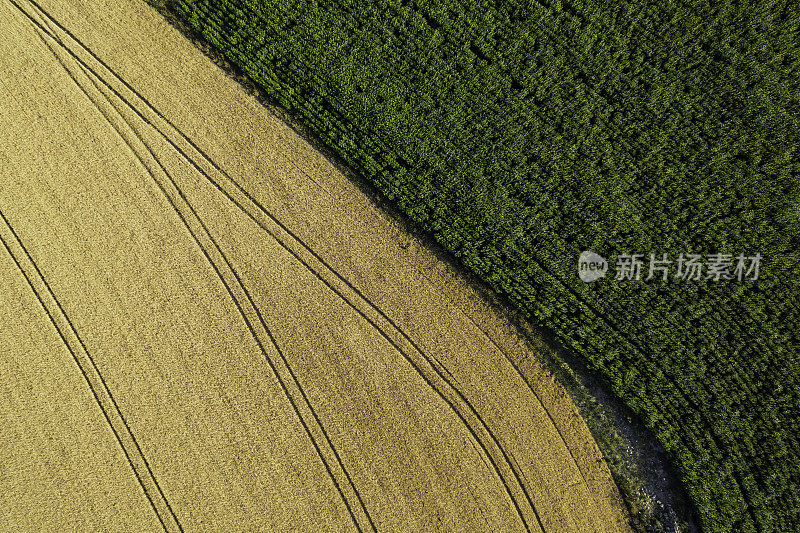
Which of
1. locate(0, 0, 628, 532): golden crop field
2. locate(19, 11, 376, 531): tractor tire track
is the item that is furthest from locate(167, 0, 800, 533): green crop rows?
locate(19, 11, 376, 531): tractor tire track

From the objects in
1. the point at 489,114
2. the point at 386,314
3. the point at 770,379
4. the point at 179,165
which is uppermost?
the point at 179,165

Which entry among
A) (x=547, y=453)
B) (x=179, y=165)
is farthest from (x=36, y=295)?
(x=547, y=453)

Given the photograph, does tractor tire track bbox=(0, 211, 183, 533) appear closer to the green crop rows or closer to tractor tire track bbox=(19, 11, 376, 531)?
tractor tire track bbox=(19, 11, 376, 531)

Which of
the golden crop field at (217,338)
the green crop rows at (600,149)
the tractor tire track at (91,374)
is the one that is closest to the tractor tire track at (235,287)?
the golden crop field at (217,338)

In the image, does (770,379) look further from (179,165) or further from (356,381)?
(179,165)

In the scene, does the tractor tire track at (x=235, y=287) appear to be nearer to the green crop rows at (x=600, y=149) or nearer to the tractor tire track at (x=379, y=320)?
the tractor tire track at (x=379, y=320)

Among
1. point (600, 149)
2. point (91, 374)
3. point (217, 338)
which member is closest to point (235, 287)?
point (217, 338)
